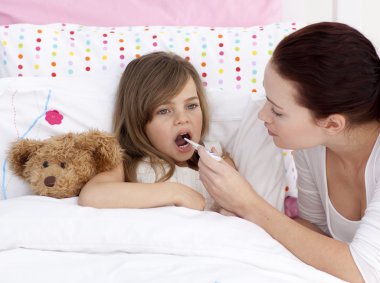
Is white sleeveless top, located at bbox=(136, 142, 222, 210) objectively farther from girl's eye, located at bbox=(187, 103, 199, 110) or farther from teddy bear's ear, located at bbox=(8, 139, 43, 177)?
teddy bear's ear, located at bbox=(8, 139, 43, 177)

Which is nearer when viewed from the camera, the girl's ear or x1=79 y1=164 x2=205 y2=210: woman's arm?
the girl's ear

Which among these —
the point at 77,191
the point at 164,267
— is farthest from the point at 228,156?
the point at 164,267

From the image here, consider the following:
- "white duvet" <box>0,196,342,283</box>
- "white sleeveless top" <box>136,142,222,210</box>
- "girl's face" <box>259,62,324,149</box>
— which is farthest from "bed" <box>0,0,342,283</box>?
"girl's face" <box>259,62,324,149</box>

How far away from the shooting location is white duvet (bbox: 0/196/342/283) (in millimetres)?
971

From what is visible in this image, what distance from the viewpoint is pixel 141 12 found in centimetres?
183

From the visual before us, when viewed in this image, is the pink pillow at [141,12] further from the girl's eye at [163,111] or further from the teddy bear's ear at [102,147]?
the teddy bear's ear at [102,147]

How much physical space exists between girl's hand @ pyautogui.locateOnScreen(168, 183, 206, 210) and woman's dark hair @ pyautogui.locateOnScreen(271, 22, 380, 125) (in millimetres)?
354

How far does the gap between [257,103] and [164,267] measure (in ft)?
2.15

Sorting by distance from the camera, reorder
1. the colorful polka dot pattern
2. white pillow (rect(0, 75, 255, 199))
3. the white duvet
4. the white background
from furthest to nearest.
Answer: the white background → the colorful polka dot pattern → white pillow (rect(0, 75, 255, 199)) → the white duvet

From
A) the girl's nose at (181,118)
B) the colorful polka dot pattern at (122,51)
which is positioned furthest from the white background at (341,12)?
the girl's nose at (181,118)

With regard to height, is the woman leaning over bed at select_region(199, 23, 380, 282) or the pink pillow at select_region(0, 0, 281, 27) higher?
the pink pillow at select_region(0, 0, 281, 27)

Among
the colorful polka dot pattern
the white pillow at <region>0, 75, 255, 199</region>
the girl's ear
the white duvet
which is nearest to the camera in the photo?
the white duvet

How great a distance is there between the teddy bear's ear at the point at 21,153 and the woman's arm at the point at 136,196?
18 cm

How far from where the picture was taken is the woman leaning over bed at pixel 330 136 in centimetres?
106
